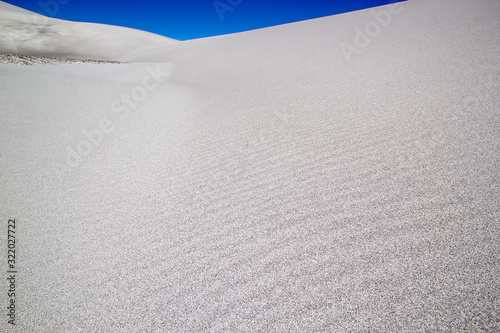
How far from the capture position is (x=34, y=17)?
1836cm

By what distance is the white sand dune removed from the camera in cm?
90

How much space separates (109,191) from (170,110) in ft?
6.83

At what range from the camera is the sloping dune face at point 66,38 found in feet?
44.8

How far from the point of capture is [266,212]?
1364mm

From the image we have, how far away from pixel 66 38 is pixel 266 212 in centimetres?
2174

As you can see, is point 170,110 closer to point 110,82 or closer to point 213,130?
point 213,130

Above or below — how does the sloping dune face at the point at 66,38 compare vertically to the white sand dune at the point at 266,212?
above

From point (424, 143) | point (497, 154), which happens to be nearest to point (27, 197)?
point (424, 143)

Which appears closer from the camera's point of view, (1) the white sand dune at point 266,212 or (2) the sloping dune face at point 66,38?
(1) the white sand dune at point 266,212

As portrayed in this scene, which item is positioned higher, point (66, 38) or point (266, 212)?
point (66, 38)

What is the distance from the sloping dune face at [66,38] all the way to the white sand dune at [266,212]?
15315 mm

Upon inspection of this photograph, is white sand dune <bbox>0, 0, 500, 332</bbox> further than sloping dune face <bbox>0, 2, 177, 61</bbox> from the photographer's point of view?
No

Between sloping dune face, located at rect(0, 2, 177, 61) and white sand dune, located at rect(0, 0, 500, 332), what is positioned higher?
sloping dune face, located at rect(0, 2, 177, 61)

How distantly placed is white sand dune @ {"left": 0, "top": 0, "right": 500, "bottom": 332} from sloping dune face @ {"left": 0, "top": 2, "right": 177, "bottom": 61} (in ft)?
50.2
